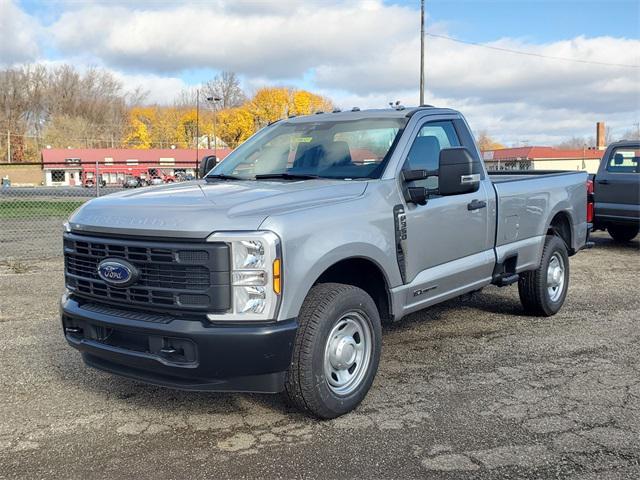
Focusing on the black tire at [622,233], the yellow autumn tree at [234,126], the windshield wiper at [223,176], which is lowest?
the black tire at [622,233]

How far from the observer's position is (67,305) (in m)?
4.02

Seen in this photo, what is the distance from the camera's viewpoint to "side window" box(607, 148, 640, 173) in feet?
37.3

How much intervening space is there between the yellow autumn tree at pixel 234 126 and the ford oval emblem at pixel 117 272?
78860mm

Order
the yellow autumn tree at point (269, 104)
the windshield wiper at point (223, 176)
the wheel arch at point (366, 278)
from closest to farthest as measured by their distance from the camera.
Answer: the wheel arch at point (366, 278)
the windshield wiper at point (223, 176)
the yellow autumn tree at point (269, 104)

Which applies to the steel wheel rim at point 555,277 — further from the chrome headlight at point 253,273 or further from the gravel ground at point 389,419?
the chrome headlight at point 253,273

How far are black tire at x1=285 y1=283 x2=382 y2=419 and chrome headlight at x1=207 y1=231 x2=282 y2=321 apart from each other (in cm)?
34

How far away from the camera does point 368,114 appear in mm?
5199

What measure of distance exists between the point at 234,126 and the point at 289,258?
84.7 metres

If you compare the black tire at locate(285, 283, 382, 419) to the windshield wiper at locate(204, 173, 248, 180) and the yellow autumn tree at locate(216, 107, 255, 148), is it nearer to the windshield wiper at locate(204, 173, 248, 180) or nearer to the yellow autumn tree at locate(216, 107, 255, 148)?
the windshield wiper at locate(204, 173, 248, 180)

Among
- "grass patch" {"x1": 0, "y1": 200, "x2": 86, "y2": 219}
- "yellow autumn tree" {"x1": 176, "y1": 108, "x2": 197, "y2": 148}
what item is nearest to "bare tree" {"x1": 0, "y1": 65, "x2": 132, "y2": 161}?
"yellow autumn tree" {"x1": 176, "y1": 108, "x2": 197, "y2": 148}

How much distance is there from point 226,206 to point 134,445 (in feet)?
4.95

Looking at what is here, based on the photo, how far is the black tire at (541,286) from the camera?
6285 millimetres

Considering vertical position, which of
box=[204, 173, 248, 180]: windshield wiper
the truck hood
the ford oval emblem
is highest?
box=[204, 173, 248, 180]: windshield wiper

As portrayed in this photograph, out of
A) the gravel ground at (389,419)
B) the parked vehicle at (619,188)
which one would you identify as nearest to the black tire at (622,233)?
the parked vehicle at (619,188)
